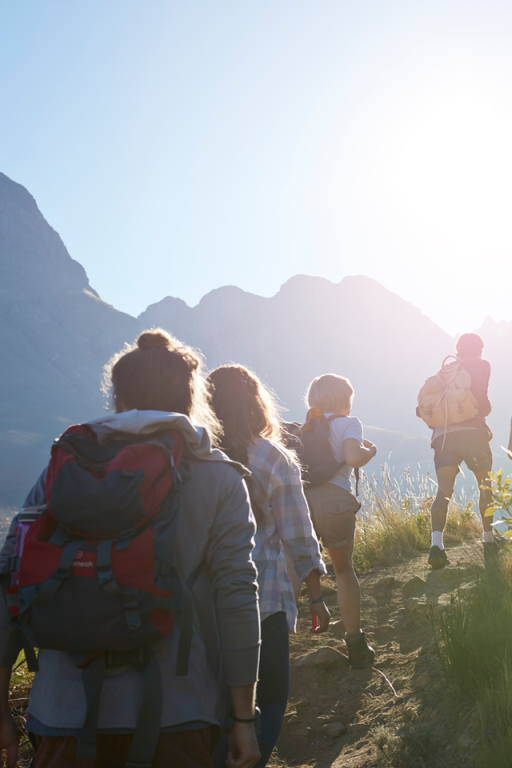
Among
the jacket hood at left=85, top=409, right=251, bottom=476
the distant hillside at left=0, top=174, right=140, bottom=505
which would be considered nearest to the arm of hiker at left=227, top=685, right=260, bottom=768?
the jacket hood at left=85, top=409, right=251, bottom=476

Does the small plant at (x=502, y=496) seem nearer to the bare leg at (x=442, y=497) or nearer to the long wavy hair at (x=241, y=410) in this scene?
the long wavy hair at (x=241, y=410)

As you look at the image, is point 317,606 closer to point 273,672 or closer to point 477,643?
point 273,672

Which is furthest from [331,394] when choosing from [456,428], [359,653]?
[456,428]

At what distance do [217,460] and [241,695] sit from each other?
592mm

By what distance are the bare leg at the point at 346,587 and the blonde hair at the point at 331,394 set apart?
0.84m

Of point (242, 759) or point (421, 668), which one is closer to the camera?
point (242, 759)

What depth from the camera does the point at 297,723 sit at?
106 inches

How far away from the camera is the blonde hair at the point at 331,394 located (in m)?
3.27

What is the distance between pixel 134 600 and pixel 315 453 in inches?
82.1

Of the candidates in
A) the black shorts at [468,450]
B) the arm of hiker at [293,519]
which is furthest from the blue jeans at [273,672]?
the black shorts at [468,450]

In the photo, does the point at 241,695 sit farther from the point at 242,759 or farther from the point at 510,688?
the point at 510,688

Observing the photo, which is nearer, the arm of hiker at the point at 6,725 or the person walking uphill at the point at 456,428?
the arm of hiker at the point at 6,725

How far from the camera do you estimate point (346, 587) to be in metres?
3.03

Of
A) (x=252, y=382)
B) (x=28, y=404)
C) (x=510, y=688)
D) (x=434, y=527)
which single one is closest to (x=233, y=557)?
(x=252, y=382)
